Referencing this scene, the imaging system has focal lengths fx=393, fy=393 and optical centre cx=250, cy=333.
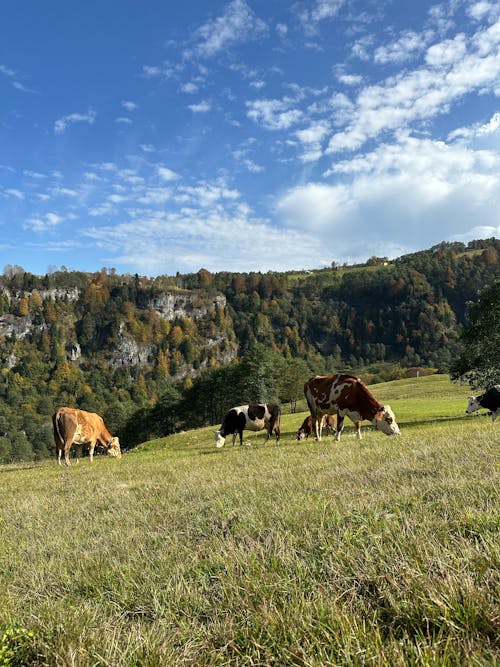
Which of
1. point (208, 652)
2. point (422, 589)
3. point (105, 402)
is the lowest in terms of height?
point (105, 402)

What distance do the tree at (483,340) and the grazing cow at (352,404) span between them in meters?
18.5

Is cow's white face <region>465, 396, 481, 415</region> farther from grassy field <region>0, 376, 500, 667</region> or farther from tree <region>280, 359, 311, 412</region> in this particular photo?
tree <region>280, 359, 311, 412</region>

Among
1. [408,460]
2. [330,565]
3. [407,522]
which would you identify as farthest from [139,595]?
[408,460]

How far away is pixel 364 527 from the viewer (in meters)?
3.66

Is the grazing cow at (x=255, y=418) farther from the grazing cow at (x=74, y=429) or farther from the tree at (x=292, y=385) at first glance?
the tree at (x=292, y=385)

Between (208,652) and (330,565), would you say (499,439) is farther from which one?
(208,652)

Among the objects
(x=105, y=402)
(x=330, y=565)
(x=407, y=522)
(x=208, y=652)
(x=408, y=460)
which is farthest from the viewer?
(x=105, y=402)

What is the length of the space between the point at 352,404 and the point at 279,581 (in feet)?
50.1

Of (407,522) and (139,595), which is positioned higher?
(407,522)

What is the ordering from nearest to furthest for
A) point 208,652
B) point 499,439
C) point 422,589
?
point 208,652 < point 422,589 < point 499,439

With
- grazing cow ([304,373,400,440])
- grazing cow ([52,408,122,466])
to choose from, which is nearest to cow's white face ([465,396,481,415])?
grazing cow ([304,373,400,440])

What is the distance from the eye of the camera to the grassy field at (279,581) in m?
2.29

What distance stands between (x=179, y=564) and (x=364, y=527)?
1.74 metres

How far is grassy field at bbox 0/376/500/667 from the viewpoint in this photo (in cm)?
229
